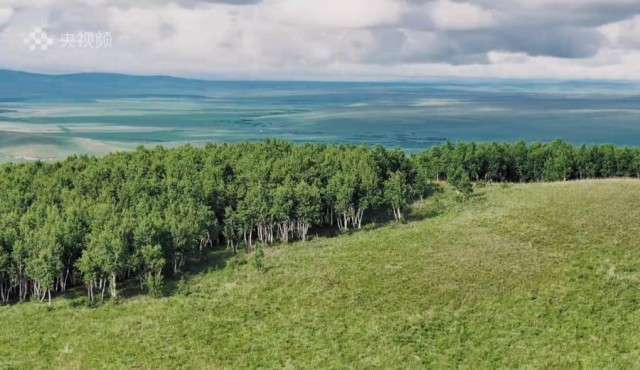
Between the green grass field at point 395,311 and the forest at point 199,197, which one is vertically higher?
the forest at point 199,197

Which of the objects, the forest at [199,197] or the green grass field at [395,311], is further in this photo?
the forest at [199,197]

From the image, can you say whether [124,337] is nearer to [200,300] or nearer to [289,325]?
[200,300]

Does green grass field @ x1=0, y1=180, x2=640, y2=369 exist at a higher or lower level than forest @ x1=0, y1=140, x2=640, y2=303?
lower

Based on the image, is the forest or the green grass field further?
the forest

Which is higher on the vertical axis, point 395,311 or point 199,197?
point 199,197

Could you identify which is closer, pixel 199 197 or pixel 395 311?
pixel 395 311
